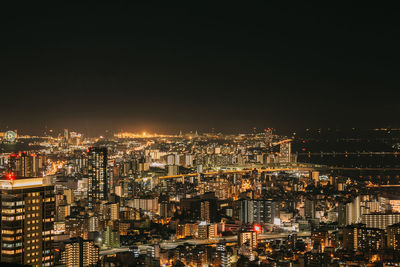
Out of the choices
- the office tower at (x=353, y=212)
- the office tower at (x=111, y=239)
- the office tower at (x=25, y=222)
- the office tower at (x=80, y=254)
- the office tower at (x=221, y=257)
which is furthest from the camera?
the office tower at (x=353, y=212)

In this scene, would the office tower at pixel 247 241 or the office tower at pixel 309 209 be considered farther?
the office tower at pixel 309 209

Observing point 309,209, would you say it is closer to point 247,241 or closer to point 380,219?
point 380,219

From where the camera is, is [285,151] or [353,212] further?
[285,151]

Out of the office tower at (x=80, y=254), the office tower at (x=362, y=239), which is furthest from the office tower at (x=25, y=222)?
the office tower at (x=362, y=239)

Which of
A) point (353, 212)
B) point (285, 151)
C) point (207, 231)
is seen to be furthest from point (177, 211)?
point (285, 151)

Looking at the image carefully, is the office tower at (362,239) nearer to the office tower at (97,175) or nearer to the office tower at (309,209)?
the office tower at (309,209)

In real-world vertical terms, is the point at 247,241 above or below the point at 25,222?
below

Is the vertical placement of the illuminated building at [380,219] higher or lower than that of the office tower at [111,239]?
higher
